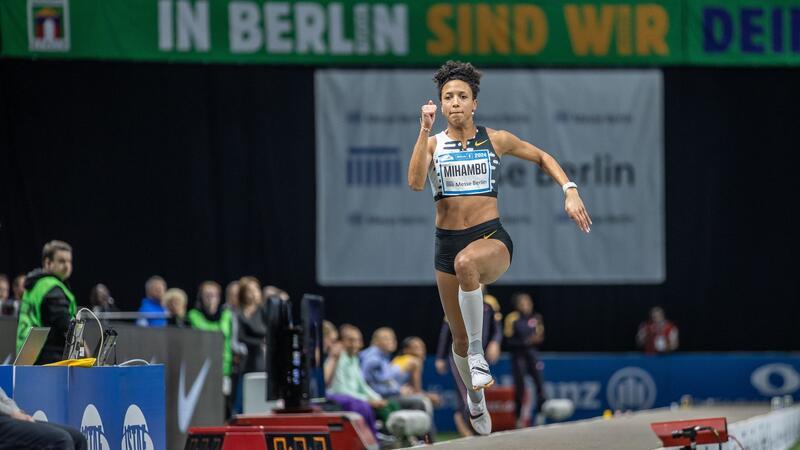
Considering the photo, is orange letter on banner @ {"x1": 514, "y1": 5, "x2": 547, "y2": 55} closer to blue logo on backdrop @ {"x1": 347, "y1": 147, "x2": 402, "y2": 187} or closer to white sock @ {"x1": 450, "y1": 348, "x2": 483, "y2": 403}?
blue logo on backdrop @ {"x1": 347, "y1": 147, "x2": 402, "y2": 187}

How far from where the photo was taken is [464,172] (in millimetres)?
7684

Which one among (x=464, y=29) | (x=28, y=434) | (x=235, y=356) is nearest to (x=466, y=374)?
(x=28, y=434)

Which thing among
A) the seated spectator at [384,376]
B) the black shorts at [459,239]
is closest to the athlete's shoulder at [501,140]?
the black shorts at [459,239]

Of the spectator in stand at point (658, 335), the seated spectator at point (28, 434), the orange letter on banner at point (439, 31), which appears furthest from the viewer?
the spectator in stand at point (658, 335)

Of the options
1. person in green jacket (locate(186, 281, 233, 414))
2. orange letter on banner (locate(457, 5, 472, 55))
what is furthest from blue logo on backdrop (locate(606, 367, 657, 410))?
person in green jacket (locate(186, 281, 233, 414))

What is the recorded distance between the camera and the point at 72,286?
19797mm

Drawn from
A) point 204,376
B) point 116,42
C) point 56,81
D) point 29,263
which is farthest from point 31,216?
point 204,376

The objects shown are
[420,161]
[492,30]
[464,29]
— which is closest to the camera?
[420,161]

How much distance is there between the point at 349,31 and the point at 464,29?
1.52 metres

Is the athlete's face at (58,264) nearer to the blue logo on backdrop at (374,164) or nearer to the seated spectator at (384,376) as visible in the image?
the seated spectator at (384,376)

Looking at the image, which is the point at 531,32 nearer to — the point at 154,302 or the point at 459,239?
the point at 154,302

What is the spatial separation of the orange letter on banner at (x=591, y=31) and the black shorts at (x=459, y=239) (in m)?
11.3

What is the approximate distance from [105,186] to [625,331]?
8123 millimetres

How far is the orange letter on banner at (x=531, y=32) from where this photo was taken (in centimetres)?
1853
